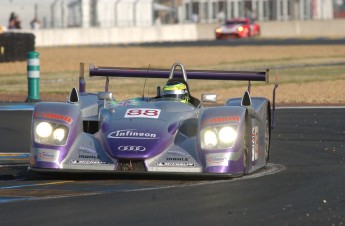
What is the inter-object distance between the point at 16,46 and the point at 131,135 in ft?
91.5

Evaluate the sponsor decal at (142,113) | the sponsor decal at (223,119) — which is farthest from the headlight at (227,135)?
the sponsor decal at (142,113)

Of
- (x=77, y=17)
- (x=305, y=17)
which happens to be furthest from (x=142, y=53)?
(x=305, y=17)

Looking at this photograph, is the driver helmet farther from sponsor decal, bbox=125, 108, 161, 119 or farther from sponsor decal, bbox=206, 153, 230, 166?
sponsor decal, bbox=206, 153, 230, 166

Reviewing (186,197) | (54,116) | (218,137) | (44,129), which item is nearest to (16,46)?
(54,116)

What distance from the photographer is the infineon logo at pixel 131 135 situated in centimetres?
1123

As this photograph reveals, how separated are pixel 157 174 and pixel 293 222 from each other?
2.69 meters

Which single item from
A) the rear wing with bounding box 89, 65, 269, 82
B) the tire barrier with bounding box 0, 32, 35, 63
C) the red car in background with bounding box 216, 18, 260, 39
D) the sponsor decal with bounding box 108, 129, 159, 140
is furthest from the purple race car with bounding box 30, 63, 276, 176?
the red car in background with bounding box 216, 18, 260, 39

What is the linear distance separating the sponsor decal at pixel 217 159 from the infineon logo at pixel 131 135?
57 cm

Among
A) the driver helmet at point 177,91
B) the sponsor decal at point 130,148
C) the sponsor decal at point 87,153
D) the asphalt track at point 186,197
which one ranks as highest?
the driver helmet at point 177,91

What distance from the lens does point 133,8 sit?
7412 centimetres

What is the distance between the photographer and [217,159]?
1116cm

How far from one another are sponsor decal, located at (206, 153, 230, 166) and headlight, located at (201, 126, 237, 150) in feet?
0.33

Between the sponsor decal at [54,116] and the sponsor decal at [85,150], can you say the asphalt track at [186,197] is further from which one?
the sponsor decal at [54,116]

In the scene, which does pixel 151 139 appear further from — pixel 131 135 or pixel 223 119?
pixel 223 119
